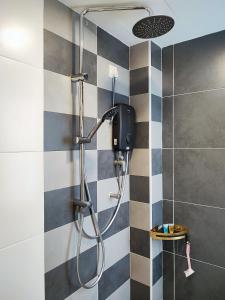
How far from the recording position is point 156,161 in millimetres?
1569

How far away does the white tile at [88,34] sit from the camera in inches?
45.7

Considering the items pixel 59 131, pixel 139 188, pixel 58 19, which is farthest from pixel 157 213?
pixel 58 19

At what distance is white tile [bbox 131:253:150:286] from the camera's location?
4.93ft

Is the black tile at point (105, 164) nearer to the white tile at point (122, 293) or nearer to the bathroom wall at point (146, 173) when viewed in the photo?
the bathroom wall at point (146, 173)

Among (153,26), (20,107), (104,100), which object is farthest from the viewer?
(104,100)

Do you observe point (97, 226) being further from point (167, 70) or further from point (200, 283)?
point (167, 70)

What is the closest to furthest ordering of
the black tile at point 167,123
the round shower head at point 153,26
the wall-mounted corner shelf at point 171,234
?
1. the round shower head at point 153,26
2. the wall-mounted corner shelf at point 171,234
3. the black tile at point 167,123

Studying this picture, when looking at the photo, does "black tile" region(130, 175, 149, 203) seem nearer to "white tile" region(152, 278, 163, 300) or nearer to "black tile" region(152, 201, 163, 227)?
"black tile" region(152, 201, 163, 227)

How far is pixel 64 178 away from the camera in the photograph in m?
1.09

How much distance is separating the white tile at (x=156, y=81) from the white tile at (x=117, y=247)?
1031mm

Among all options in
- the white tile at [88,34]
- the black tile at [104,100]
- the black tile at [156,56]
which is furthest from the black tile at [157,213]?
the white tile at [88,34]

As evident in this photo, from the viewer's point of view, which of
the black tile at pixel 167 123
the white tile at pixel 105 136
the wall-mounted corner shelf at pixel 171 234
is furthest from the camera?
the black tile at pixel 167 123

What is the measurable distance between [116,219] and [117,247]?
0.19 m

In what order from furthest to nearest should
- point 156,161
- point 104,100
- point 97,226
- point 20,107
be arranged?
point 156,161
point 104,100
point 97,226
point 20,107
